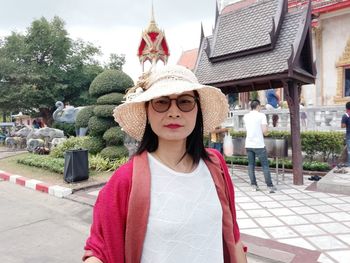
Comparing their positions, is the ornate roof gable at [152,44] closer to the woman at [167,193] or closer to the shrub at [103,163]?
the shrub at [103,163]

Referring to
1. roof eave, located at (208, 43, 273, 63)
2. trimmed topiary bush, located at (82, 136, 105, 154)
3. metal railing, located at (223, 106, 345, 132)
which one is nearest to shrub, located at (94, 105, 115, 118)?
trimmed topiary bush, located at (82, 136, 105, 154)

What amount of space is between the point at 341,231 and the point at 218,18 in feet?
19.8

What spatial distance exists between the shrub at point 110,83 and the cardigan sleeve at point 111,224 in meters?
8.45

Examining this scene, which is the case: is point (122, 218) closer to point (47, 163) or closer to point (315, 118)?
point (47, 163)

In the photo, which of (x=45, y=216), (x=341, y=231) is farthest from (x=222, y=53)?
(x=45, y=216)

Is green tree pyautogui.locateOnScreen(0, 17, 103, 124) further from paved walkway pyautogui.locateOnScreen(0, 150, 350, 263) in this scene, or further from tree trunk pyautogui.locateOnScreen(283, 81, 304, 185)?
tree trunk pyautogui.locateOnScreen(283, 81, 304, 185)

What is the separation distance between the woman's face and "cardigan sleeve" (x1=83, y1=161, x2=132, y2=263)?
0.84 ft

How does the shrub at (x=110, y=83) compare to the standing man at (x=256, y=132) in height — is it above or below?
above

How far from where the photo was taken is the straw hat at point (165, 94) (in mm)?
1305

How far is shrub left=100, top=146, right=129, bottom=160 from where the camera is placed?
8898 mm

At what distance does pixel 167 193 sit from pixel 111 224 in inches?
10.0

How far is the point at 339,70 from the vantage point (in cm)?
1524

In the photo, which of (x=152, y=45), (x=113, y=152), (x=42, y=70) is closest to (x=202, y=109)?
(x=113, y=152)

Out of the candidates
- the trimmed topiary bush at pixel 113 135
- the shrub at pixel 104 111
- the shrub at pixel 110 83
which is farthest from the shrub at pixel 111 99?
the trimmed topiary bush at pixel 113 135
